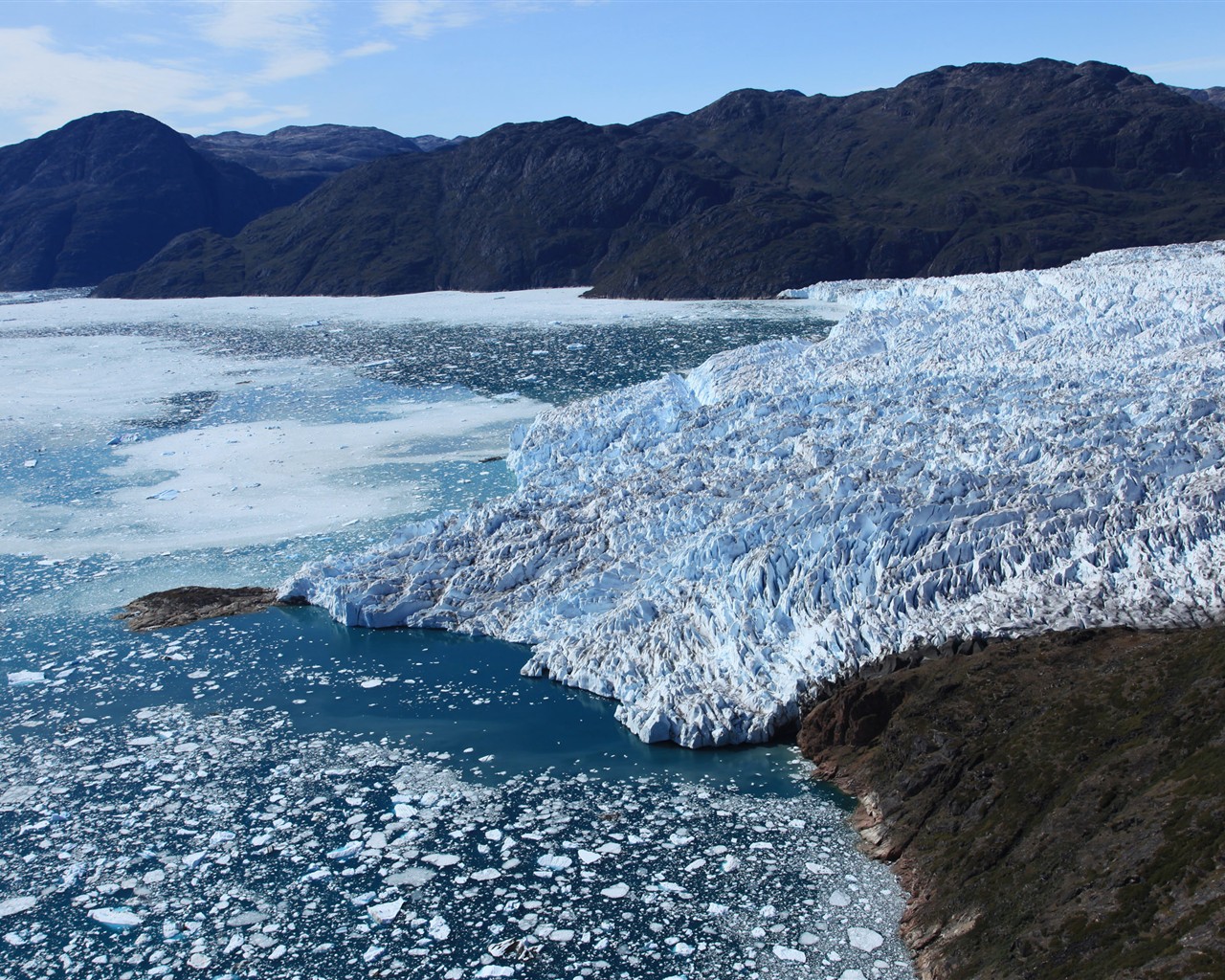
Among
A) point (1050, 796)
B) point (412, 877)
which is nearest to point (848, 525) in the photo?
point (1050, 796)

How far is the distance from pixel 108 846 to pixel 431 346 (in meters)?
44.6

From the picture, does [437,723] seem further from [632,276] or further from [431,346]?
[632,276]

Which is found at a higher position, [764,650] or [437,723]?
[764,650]

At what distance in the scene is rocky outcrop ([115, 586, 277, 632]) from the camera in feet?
59.5

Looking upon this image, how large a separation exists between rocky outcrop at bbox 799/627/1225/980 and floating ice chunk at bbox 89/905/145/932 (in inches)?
285

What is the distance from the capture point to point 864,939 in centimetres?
959

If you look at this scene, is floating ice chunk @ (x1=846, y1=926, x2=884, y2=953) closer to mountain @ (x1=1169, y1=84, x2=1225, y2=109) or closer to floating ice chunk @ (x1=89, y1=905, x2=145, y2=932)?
floating ice chunk @ (x1=89, y1=905, x2=145, y2=932)

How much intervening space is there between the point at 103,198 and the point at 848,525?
514 feet

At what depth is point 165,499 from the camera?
25406mm

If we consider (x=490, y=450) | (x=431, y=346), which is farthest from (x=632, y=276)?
(x=490, y=450)

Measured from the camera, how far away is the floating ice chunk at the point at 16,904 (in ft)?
35.1

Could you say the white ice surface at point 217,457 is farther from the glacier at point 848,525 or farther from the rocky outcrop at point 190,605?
the glacier at point 848,525

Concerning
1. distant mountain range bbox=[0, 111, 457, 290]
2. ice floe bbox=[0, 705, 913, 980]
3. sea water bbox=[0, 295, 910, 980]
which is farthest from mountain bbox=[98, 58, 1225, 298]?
ice floe bbox=[0, 705, 913, 980]

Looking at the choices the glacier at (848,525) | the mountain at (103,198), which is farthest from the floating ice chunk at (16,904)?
the mountain at (103,198)
